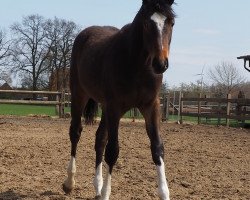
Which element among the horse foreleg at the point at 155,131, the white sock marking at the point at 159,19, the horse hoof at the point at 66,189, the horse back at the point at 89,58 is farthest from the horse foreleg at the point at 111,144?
the white sock marking at the point at 159,19

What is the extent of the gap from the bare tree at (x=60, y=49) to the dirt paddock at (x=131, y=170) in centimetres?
4025

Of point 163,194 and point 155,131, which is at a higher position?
point 155,131

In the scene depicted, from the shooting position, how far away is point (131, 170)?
6.42 m

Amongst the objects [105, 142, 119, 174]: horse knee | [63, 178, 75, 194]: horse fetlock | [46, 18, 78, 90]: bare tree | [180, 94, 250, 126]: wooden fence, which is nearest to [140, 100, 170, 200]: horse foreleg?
[105, 142, 119, 174]: horse knee

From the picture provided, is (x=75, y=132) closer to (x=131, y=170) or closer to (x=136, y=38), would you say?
(x=131, y=170)

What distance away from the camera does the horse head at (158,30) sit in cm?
362

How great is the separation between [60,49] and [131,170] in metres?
46.1

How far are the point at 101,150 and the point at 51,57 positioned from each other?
48064 mm

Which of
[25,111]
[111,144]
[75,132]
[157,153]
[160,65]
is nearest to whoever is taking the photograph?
[160,65]


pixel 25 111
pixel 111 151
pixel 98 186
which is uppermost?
pixel 111 151

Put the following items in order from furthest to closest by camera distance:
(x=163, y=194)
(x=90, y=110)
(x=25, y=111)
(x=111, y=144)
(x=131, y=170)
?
(x=25, y=111), (x=90, y=110), (x=131, y=170), (x=111, y=144), (x=163, y=194)

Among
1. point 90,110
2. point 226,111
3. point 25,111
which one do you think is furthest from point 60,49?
point 90,110

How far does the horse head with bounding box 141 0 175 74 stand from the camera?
3.62 m

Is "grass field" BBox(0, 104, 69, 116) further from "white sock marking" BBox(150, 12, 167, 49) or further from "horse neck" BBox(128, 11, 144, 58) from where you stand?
"white sock marking" BBox(150, 12, 167, 49)
